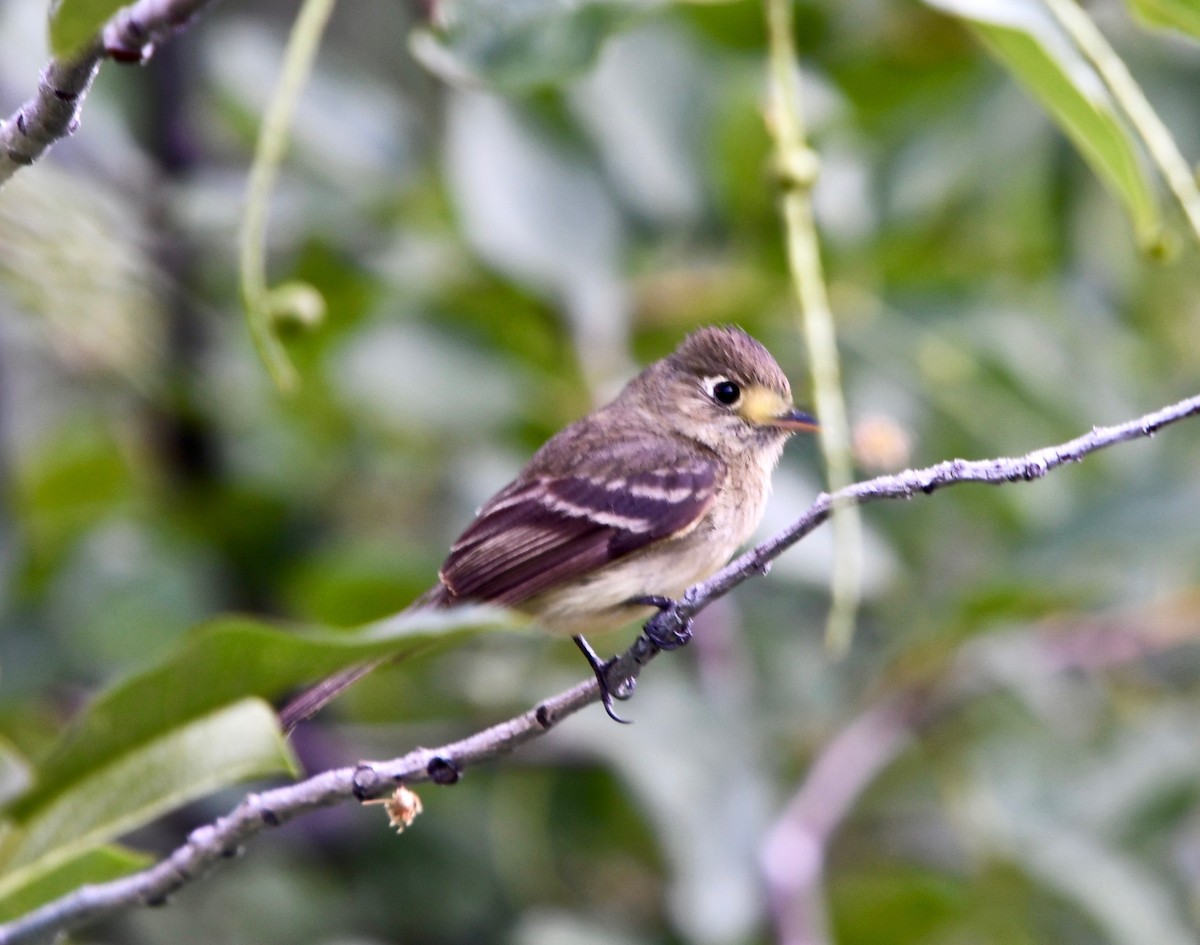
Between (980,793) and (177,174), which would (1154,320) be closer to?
(980,793)

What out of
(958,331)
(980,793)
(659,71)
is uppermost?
(659,71)

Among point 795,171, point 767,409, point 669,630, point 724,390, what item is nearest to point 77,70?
point 669,630

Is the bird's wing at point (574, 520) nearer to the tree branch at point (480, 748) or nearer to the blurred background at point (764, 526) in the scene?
the blurred background at point (764, 526)

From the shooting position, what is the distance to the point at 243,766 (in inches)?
73.9

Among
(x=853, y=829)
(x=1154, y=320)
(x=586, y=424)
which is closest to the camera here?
(x=586, y=424)

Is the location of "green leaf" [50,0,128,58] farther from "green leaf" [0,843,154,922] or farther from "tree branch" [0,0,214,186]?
"green leaf" [0,843,154,922]

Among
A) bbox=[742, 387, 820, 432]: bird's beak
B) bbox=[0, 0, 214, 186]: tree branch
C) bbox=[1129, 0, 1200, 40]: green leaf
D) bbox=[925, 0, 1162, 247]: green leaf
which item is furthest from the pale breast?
bbox=[0, 0, 214, 186]: tree branch

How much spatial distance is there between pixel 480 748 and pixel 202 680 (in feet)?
1.38

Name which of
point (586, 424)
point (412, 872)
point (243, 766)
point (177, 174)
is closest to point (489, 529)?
point (586, 424)

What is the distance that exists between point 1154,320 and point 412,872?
8.32 ft

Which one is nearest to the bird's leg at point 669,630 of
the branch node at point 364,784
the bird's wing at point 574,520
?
the branch node at point 364,784

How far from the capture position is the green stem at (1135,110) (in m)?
1.94

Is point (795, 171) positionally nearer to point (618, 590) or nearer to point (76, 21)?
point (618, 590)

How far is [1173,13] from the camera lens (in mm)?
1947
